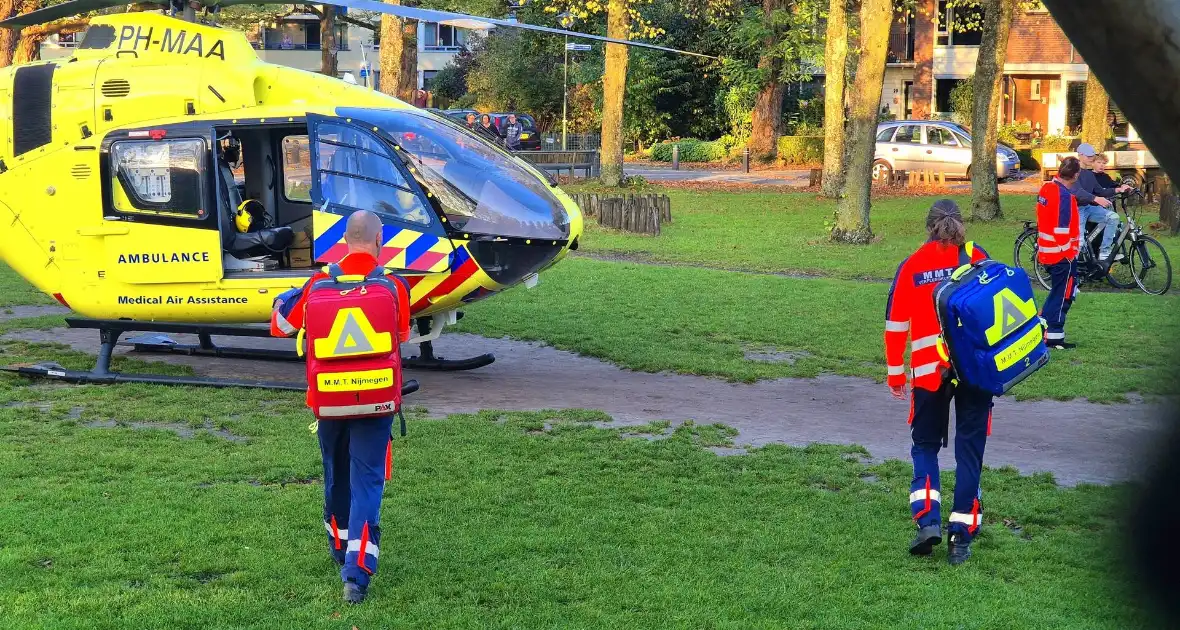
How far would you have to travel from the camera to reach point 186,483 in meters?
8.11

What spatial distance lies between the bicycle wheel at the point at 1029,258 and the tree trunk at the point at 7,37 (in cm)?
2619

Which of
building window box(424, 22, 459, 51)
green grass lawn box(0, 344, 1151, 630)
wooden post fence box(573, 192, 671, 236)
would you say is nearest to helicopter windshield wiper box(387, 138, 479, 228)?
green grass lawn box(0, 344, 1151, 630)

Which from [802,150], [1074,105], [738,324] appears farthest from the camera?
[1074,105]

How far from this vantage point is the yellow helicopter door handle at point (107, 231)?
36.4 ft

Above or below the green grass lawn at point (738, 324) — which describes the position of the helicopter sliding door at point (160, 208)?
above

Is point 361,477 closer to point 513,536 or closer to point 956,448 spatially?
point 513,536

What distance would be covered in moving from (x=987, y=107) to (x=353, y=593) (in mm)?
21771

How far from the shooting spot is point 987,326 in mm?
6223

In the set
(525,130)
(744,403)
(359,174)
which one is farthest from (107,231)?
(525,130)

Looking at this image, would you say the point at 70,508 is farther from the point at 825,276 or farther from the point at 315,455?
the point at 825,276

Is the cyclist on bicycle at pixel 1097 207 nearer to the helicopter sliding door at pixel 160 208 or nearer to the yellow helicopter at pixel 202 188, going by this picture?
the yellow helicopter at pixel 202 188

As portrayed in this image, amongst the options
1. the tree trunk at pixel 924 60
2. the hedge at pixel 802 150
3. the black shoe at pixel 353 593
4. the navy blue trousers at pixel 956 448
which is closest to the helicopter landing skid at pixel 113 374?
the black shoe at pixel 353 593

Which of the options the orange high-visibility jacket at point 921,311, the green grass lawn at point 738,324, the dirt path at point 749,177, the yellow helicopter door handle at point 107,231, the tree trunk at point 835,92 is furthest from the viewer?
the dirt path at point 749,177

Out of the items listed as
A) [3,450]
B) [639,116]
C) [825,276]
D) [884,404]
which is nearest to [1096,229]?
[825,276]
